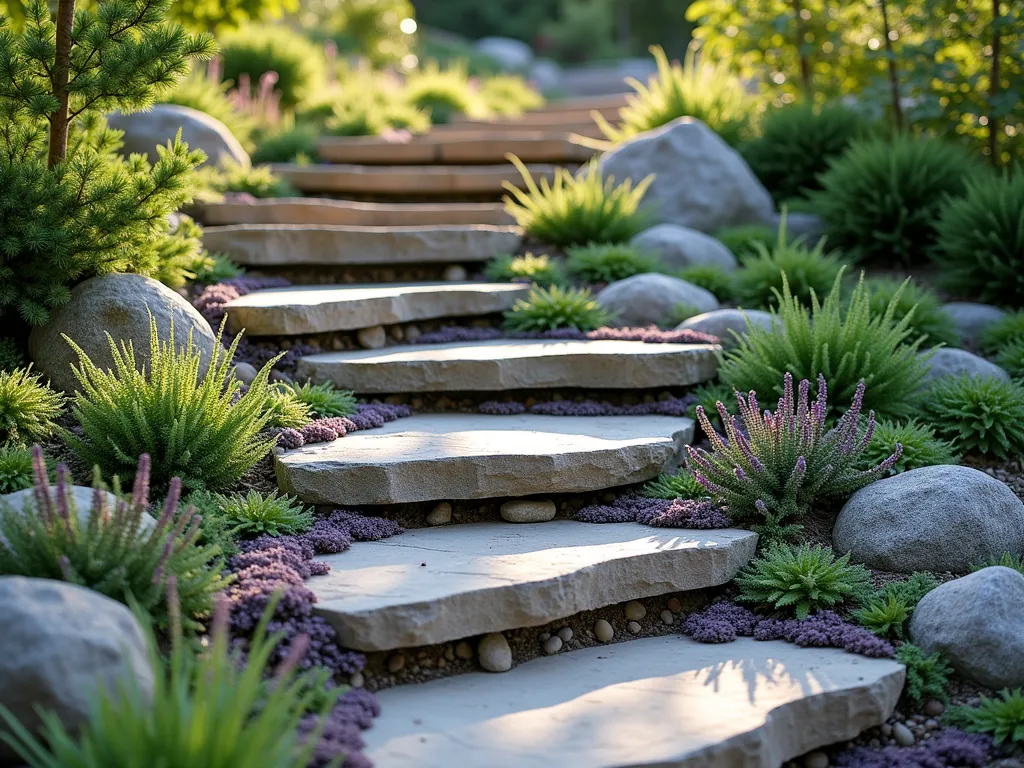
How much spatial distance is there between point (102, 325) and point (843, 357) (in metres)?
3.67

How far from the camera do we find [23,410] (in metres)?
4.24

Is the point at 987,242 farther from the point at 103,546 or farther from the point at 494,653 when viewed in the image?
the point at 103,546

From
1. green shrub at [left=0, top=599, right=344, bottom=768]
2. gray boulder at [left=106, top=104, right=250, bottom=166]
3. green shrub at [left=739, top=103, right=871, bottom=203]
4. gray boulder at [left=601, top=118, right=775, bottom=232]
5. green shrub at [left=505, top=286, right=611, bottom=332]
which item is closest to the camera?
green shrub at [left=0, top=599, right=344, bottom=768]

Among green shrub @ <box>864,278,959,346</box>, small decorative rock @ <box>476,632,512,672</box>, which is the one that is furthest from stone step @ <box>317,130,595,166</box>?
small decorative rock @ <box>476,632,512,672</box>

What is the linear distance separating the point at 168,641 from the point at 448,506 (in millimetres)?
1539

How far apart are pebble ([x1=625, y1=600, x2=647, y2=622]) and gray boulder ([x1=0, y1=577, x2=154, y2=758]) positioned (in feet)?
6.77

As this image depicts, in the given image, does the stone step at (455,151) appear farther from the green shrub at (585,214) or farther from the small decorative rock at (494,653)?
the small decorative rock at (494,653)

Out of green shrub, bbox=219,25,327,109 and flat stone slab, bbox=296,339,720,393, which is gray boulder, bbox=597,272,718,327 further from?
green shrub, bbox=219,25,327,109

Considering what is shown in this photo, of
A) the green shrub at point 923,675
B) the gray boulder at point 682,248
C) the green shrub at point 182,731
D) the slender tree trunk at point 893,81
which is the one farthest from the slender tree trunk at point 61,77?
the slender tree trunk at point 893,81

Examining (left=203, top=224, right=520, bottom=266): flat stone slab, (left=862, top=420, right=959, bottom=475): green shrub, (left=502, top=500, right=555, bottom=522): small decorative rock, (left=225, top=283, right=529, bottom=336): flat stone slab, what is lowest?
(left=502, top=500, right=555, bottom=522): small decorative rock

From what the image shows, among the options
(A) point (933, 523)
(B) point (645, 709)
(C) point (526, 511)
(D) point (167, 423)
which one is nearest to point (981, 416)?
(A) point (933, 523)

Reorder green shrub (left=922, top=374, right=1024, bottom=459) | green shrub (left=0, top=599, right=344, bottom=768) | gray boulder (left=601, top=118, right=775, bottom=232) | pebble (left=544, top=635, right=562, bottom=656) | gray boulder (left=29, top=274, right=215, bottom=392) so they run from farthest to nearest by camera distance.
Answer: gray boulder (left=601, top=118, right=775, bottom=232) → green shrub (left=922, top=374, right=1024, bottom=459) → gray boulder (left=29, top=274, right=215, bottom=392) → pebble (left=544, top=635, right=562, bottom=656) → green shrub (left=0, top=599, right=344, bottom=768)

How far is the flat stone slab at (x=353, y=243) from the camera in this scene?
6.45 m

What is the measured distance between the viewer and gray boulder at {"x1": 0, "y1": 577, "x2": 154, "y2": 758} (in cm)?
271
